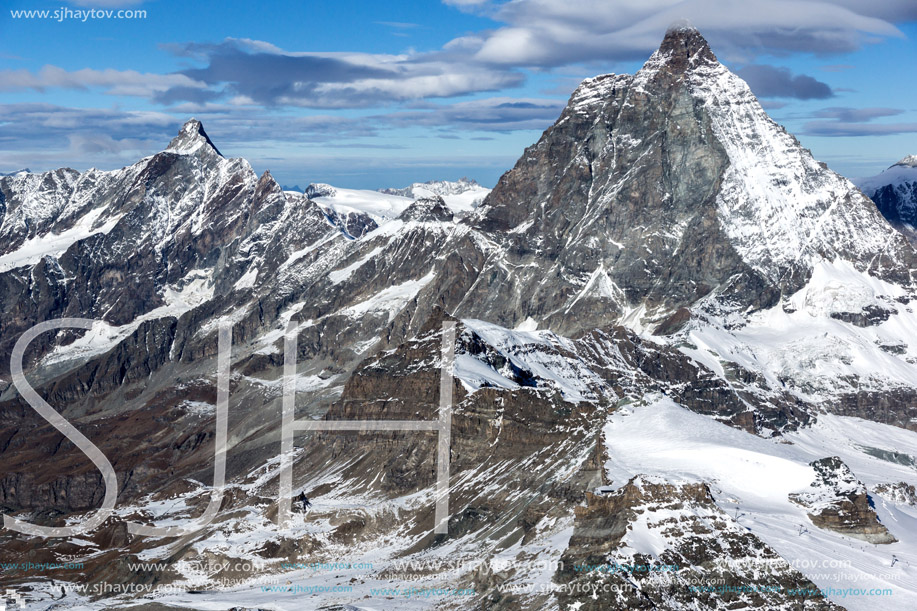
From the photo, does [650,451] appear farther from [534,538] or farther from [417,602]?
[417,602]

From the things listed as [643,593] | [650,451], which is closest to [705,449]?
[650,451]

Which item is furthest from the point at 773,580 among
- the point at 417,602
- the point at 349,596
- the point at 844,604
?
the point at 349,596

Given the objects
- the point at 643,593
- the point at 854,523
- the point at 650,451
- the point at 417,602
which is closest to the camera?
the point at 643,593

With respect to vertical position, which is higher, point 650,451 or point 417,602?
point 650,451

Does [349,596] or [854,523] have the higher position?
[854,523]

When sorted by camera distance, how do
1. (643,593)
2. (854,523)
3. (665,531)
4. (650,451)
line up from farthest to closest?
1. (650,451)
2. (854,523)
3. (665,531)
4. (643,593)

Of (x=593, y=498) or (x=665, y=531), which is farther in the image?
(x=593, y=498)

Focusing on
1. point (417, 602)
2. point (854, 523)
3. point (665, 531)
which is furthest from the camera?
point (417, 602)

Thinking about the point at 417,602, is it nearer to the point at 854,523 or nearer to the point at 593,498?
the point at 593,498

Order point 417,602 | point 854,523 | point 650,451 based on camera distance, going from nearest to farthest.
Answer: point 854,523
point 417,602
point 650,451
